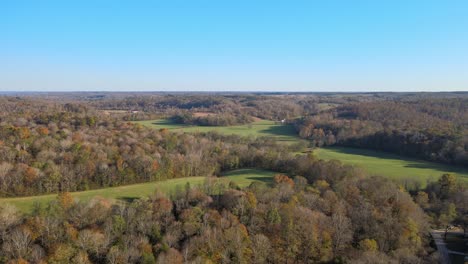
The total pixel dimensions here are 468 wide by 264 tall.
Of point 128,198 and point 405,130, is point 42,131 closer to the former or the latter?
point 128,198

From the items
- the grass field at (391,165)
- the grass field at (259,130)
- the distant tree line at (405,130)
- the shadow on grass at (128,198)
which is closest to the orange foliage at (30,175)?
the shadow on grass at (128,198)

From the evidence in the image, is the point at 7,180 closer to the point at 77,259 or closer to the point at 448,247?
the point at 77,259

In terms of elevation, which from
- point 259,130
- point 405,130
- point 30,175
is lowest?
point 259,130

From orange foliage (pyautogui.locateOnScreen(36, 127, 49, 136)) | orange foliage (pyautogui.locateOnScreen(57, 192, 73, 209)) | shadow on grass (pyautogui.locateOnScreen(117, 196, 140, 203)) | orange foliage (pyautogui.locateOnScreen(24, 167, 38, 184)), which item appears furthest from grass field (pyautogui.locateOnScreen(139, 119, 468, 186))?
orange foliage (pyautogui.locateOnScreen(36, 127, 49, 136))

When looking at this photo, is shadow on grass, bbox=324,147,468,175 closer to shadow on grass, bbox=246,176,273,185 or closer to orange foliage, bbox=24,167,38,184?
shadow on grass, bbox=246,176,273,185

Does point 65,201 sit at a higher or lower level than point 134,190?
higher

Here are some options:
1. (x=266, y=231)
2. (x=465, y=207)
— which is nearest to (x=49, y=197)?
(x=266, y=231)

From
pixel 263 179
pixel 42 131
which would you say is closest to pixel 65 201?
pixel 263 179

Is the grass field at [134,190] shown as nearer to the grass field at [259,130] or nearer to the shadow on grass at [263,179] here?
the shadow on grass at [263,179]
